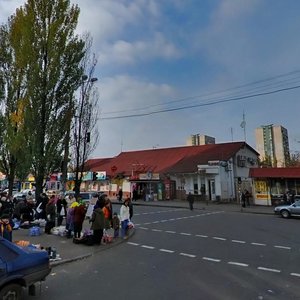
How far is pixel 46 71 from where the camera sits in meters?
20.9

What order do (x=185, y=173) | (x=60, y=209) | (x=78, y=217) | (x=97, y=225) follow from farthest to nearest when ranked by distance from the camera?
1. (x=185, y=173)
2. (x=60, y=209)
3. (x=78, y=217)
4. (x=97, y=225)

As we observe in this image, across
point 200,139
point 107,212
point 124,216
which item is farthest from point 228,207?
point 200,139

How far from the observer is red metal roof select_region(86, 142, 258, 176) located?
4053 centimetres

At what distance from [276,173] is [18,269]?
29.6 m

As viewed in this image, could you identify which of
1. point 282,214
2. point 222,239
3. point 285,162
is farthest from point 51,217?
point 285,162

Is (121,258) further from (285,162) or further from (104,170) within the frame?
(285,162)

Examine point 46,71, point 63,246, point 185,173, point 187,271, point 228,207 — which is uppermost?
point 46,71

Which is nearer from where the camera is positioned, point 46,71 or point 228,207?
point 46,71

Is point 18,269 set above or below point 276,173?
below

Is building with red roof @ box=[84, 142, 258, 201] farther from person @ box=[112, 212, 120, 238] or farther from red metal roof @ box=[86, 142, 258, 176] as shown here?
person @ box=[112, 212, 120, 238]

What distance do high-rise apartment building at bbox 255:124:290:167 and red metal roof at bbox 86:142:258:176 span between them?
89.5 ft

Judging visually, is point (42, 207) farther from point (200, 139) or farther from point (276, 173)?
point (200, 139)

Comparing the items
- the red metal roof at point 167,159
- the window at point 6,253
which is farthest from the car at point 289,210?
the window at point 6,253

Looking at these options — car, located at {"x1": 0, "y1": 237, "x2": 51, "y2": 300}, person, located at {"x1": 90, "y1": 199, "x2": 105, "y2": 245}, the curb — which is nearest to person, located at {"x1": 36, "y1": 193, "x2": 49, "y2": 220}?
the curb
